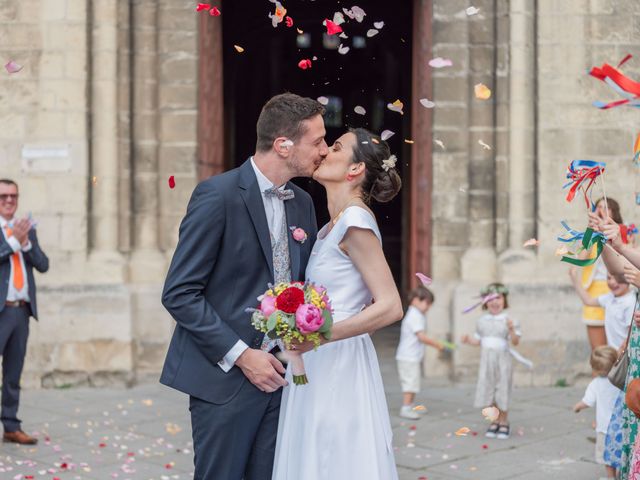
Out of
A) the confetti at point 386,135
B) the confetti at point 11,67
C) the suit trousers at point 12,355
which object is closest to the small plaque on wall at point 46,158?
the confetti at point 11,67

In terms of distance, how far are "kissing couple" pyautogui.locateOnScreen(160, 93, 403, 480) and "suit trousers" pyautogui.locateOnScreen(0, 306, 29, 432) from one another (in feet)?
13.1

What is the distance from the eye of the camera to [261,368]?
157 inches

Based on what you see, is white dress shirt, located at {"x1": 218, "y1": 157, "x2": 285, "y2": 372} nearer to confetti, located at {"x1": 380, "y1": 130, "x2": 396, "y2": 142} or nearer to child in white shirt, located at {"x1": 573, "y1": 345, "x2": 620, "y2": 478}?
confetti, located at {"x1": 380, "y1": 130, "x2": 396, "y2": 142}

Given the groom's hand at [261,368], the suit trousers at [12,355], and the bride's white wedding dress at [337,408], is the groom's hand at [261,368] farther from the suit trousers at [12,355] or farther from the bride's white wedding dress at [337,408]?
the suit trousers at [12,355]

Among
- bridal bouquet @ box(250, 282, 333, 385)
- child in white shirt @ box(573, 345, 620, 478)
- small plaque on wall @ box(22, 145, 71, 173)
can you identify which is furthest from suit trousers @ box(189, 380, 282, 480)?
small plaque on wall @ box(22, 145, 71, 173)

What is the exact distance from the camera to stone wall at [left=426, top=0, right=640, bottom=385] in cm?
1021

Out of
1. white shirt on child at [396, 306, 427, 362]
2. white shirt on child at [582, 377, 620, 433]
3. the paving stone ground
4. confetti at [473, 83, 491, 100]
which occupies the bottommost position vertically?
the paving stone ground

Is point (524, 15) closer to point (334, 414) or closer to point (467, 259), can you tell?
point (467, 259)

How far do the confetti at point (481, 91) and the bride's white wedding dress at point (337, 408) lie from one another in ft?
19.0

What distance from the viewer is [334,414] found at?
423cm

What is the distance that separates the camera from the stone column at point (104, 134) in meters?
10.3

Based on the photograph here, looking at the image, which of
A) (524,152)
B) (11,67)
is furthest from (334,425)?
(524,152)

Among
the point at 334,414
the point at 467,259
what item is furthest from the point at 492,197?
the point at 334,414

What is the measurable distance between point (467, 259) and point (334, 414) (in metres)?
6.29
